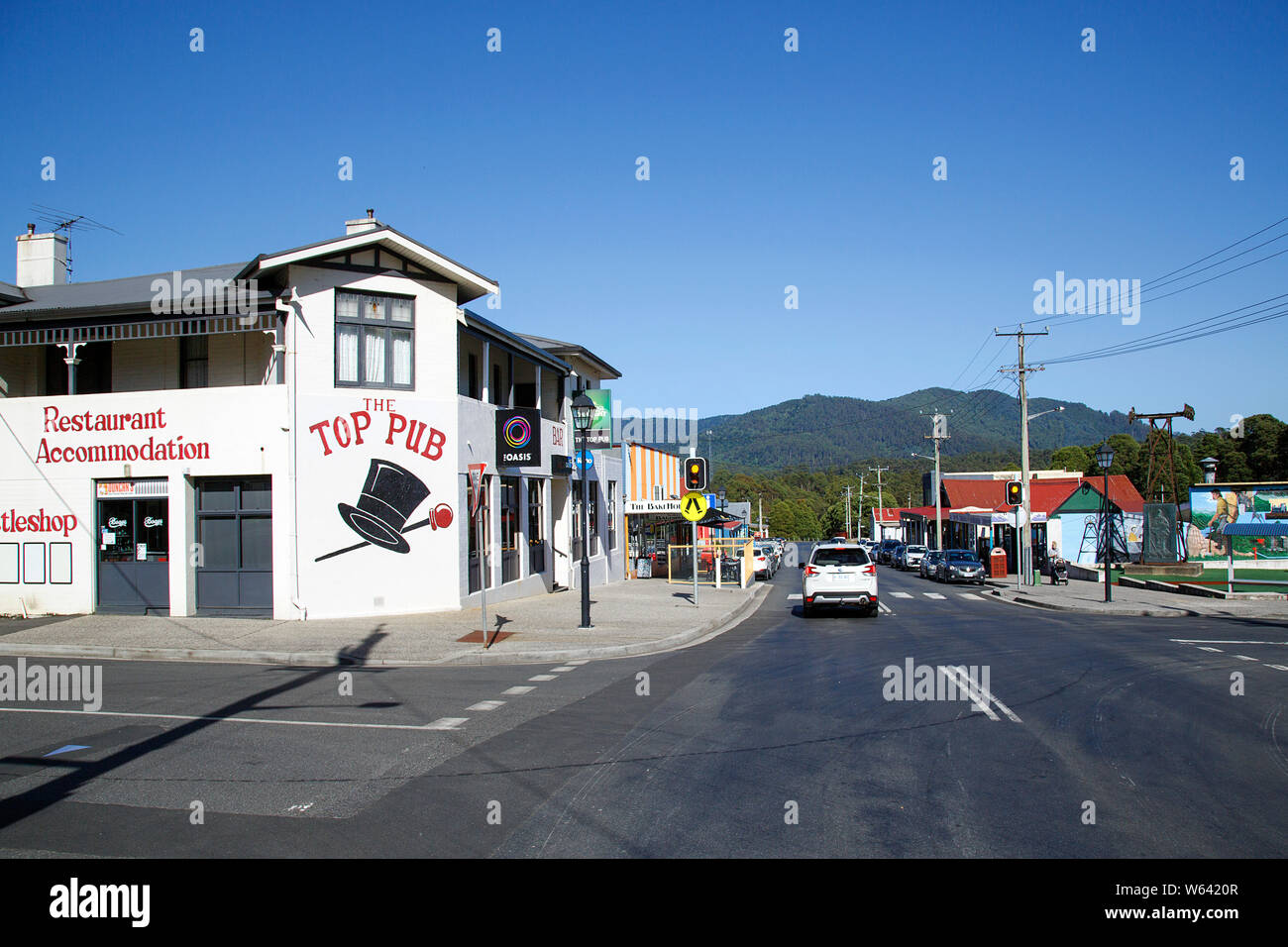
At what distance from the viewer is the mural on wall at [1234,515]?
3912 centimetres

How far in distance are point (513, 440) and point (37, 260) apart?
15.9m

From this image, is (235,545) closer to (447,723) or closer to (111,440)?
(111,440)

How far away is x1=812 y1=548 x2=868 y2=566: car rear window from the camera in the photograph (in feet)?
71.2

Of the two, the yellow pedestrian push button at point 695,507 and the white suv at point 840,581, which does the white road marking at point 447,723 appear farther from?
the yellow pedestrian push button at point 695,507

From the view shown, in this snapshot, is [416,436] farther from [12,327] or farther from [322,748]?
[322,748]

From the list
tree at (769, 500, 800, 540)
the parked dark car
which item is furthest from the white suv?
tree at (769, 500, 800, 540)

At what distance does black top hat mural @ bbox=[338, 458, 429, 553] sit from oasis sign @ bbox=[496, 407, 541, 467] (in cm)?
295

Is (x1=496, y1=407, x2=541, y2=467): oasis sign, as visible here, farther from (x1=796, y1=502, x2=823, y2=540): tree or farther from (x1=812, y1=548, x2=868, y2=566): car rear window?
(x1=796, y1=502, x2=823, y2=540): tree

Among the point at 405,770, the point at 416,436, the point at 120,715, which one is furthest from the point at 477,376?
the point at 405,770

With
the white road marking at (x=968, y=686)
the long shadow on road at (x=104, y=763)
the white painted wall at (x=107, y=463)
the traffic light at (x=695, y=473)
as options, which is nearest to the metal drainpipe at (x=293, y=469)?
the white painted wall at (x=107, y=463)

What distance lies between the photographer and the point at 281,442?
60.1 ft

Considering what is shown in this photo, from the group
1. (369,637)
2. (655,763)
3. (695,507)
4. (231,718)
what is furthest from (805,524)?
(655,763)

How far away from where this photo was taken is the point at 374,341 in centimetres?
1928

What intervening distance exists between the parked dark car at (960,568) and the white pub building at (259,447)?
2586cm
